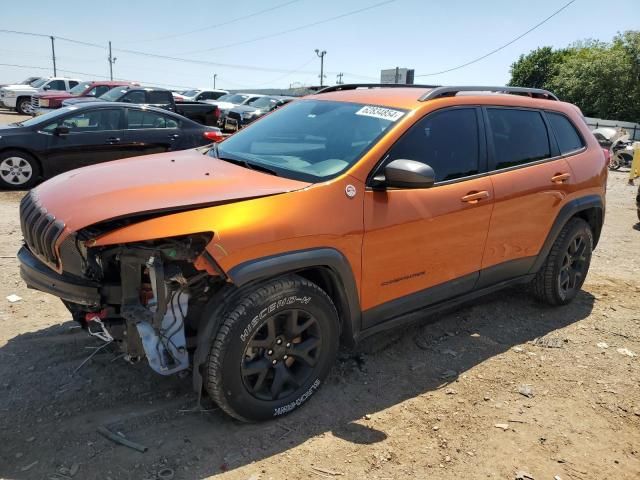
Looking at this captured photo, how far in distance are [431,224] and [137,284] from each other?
5.94 feet

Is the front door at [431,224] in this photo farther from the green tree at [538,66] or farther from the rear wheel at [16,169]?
the green tree at [538,66]

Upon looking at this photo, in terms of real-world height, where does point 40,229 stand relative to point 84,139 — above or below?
above

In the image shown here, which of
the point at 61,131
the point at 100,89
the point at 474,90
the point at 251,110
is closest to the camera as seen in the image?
the point at 474,90

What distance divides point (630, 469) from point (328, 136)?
2.56m

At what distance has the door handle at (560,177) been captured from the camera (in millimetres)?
4305

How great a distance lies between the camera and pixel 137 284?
8.82 ft

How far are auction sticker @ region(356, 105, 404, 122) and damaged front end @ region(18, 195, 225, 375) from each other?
4.93 ft

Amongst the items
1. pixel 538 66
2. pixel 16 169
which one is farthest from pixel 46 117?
pixel 538 66

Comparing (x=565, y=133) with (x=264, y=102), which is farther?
(x=264, y=102)

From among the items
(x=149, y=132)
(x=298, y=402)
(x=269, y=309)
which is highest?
(x=149, y=132)

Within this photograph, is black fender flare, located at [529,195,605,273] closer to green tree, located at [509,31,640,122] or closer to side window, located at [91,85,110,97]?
side window, located at [91,85,110,97]

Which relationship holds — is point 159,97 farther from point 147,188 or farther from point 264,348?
point 264,348

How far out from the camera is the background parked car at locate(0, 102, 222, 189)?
341 inches

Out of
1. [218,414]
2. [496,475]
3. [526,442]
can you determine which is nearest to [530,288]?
[526,442]
